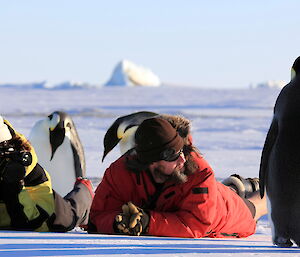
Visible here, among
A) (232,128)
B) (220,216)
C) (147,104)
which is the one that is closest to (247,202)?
(220,216)

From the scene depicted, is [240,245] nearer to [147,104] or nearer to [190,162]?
[190,162]

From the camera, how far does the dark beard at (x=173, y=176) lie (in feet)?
10.0

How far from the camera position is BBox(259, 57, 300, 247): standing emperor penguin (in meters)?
2.88

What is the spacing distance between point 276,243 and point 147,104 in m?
21.4

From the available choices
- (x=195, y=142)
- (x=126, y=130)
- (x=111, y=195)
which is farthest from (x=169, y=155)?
(x=195, y=142)

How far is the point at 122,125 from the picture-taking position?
5.48 meters

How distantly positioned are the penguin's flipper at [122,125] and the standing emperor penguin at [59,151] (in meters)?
0.39

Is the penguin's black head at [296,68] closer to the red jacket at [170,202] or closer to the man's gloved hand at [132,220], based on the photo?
the red jacket at [170,202]

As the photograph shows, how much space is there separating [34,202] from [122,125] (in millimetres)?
2234

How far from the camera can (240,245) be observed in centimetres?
279

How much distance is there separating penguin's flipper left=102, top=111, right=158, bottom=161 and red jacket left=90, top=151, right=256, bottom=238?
6.92 ft

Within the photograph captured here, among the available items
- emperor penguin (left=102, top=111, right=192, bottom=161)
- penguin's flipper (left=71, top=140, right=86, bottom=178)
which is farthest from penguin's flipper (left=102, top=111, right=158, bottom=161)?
penguin's flipper (left=71, top=140, right=86, bottom=178)

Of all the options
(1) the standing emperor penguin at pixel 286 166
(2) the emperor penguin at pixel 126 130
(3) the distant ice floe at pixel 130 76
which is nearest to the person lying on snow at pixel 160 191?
(1) the standing emperor penguin at pixel 286 166

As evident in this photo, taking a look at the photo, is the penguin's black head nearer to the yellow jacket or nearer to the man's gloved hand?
the man's gloved hand
